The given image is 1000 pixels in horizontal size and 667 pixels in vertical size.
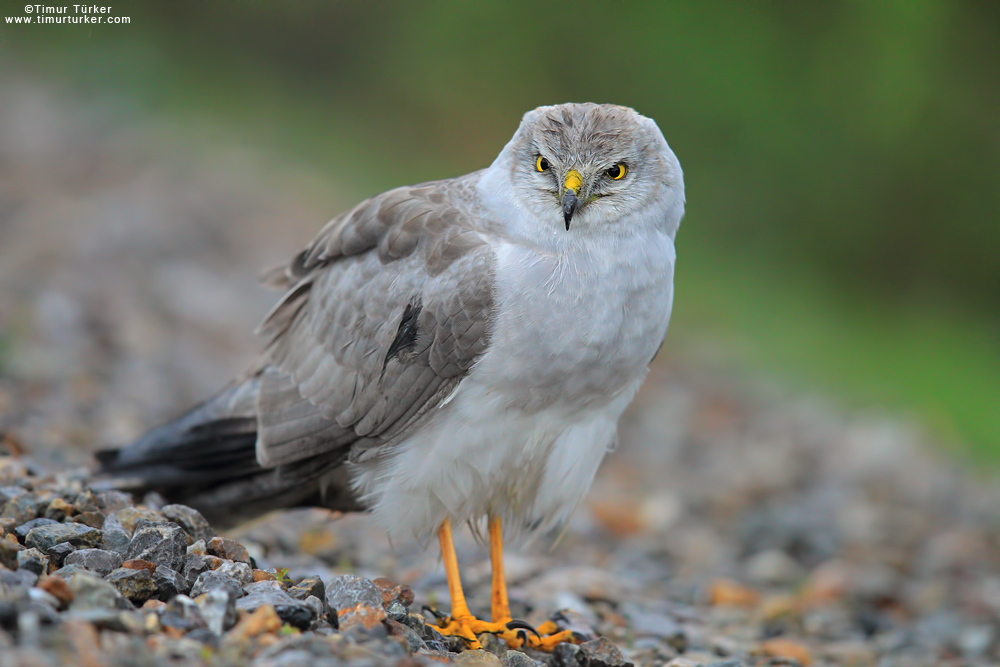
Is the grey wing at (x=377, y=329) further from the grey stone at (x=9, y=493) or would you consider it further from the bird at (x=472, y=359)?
the grey stone at (x=9, y=493)

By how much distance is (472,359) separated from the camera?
4.05 m

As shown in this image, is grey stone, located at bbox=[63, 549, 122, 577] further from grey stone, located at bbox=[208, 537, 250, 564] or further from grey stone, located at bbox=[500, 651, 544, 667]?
grey stone, located at bbox=[500, 651, 544, 667]

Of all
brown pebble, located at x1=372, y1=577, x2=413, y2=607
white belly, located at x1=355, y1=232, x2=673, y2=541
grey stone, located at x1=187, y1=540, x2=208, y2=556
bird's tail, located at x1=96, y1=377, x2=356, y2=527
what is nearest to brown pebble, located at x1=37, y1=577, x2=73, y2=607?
grey stone, located at x1=187, y1=540, x2=208, y2=556

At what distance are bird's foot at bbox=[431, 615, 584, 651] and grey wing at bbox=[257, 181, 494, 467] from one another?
0.83 meters

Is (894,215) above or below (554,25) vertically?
below

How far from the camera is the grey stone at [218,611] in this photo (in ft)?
9.83

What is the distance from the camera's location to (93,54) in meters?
19.2

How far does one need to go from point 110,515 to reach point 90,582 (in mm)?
1069

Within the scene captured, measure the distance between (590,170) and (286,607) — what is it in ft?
6.93

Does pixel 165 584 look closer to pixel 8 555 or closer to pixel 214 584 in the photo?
pixel 214 584

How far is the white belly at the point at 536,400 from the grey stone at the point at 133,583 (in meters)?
1.29

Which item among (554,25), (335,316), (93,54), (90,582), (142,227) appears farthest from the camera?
(93,54)

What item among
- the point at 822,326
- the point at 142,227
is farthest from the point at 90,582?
the point at 822,326

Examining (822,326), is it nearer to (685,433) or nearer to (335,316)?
(685,433)
